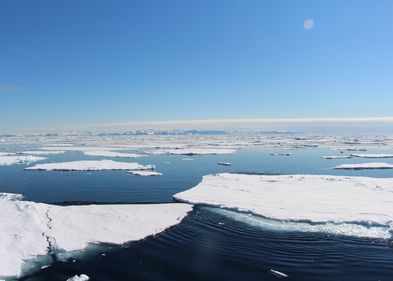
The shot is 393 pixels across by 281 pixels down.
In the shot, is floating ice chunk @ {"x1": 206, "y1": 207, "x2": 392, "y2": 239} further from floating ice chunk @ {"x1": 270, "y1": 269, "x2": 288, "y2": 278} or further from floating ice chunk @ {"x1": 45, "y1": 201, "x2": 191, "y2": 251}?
floating ice chunk @ {"x1": 270, "y1": 269, "x2": 288, "y2": 278}

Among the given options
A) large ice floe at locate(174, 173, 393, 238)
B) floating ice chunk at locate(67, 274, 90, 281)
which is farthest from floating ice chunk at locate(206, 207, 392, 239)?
floating ice chunk at locate(67, 274, 90, 281)

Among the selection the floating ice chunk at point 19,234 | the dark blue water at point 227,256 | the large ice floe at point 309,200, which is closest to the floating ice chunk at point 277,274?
the dark blue water at point 227,256

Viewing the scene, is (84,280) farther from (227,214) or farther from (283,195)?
(283,195)

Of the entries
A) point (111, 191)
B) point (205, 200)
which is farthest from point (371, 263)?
point (111, 191)

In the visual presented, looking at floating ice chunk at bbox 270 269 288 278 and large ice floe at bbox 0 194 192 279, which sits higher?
large ice floe at bbox 0 194 192 279

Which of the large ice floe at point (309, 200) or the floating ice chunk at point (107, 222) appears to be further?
the large ice floe at point (309, 200)

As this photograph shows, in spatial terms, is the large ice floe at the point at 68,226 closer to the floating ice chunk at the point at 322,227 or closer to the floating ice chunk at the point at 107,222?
the floating ice chunk at the point at 107,222
